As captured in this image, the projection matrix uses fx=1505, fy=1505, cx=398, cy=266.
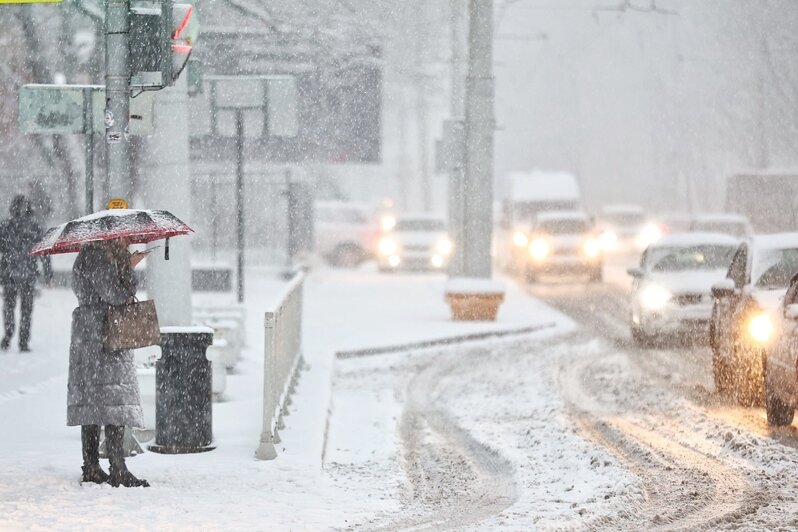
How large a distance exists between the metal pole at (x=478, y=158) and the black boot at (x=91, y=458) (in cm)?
1398

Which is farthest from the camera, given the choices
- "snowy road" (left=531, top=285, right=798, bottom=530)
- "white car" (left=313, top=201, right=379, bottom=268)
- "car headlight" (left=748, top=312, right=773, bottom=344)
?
"white car" (left=313, top=201, right=379, bottom=268)

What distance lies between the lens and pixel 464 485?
961 centimetres

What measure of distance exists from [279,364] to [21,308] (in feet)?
22.8

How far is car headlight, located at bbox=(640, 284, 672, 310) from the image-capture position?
18672 millimetres

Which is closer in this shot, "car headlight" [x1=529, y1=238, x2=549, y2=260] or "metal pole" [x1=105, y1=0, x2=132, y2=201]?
"metal pole" [x1=105, y1=0, x2=132, y2=201]

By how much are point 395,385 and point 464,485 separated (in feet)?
19.9

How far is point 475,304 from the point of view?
22125 millimetres

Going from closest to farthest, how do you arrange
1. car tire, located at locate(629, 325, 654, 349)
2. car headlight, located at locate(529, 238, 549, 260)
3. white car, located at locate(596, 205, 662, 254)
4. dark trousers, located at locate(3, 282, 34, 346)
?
dark trousers, located at locate(3, 282, 34, 346)
car tire, located at locate(629, 325, 654, 349)
car headlight, located at locate(529, 238, 549, 260)
white car, located at locate(596, 205, 662, 254)

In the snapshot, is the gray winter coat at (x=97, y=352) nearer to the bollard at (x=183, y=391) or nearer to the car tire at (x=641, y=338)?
the bollard at (x=183, y=391)

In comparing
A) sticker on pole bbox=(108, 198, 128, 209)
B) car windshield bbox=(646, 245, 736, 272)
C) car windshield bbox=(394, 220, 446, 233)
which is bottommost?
car windshield bbox=(394, 220, 446, 233)

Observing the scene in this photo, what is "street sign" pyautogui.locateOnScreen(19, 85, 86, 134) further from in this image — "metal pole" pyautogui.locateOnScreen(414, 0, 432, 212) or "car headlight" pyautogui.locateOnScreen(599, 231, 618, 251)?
"car headlight" pyautogui.locateOnScreen(599, 231, 618, 251)

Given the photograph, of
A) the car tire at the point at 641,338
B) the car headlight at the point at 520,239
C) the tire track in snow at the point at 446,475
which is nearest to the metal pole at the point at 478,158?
the car tire at the point at 641,338

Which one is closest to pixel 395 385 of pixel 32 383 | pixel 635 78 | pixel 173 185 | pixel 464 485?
pixel 32 383

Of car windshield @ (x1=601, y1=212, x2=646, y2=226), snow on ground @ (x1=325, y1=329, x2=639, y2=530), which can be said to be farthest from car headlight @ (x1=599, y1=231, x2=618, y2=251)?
snow on ground @ (x1=325, y1=329, x2=639, y2=530)
